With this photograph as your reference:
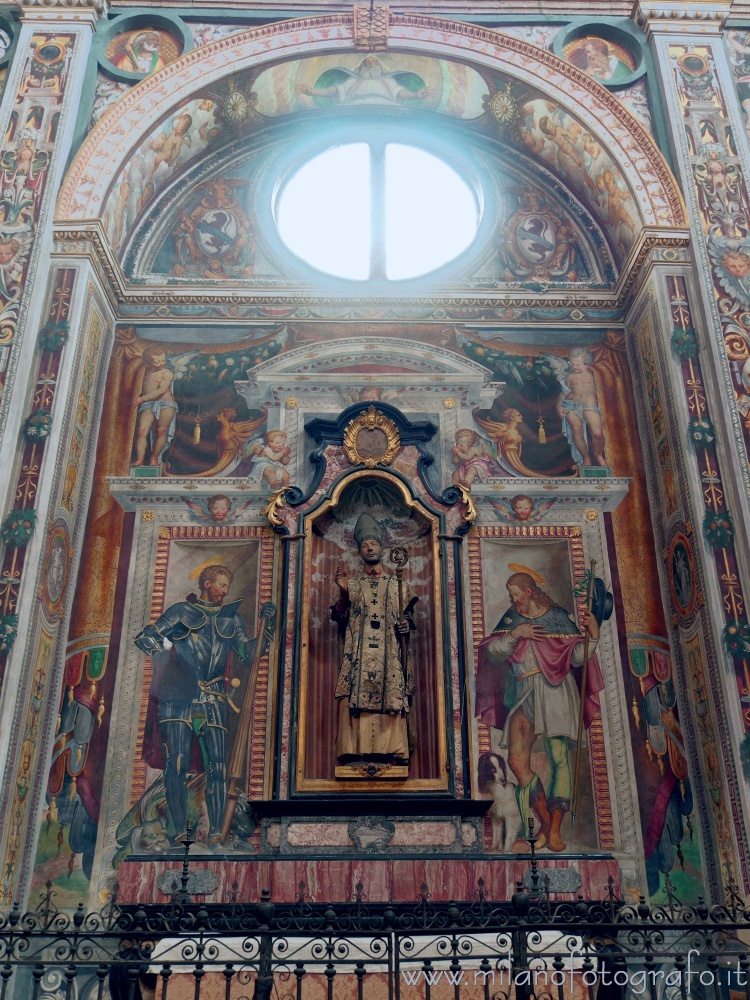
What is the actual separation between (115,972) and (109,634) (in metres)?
2.75

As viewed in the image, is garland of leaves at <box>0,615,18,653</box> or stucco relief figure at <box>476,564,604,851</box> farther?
stucco relief figure at <box>476,564,604,851</box>

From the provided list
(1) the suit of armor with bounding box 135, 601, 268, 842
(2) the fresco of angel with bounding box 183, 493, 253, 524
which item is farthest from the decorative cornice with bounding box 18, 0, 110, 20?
(1) the suit of armor with bounding box 135, 601, 268, 842

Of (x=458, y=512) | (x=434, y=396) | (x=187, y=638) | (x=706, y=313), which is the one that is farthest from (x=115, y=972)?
(x=706, y=313)

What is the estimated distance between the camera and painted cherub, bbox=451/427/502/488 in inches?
401

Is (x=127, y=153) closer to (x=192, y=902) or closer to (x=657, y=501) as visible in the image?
(x=657, y=501)

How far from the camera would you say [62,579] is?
937cm

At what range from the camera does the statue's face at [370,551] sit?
952 cm

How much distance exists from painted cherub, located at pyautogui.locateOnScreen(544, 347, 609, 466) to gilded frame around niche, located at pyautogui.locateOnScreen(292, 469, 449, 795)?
1736 millimetres

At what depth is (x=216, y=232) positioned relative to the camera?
459 inches

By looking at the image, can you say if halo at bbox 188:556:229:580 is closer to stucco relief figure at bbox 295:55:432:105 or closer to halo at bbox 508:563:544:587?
halo at bbox 508:563:544:587

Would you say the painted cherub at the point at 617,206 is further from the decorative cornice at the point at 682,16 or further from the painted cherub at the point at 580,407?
the decorative cornice at the point at 682,16

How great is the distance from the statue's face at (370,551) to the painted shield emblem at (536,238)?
3.91 metres

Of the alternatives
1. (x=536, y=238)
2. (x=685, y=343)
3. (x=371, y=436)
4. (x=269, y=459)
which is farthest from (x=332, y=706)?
(x=536, y=238)

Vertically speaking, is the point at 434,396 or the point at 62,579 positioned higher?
the point at 434,396
